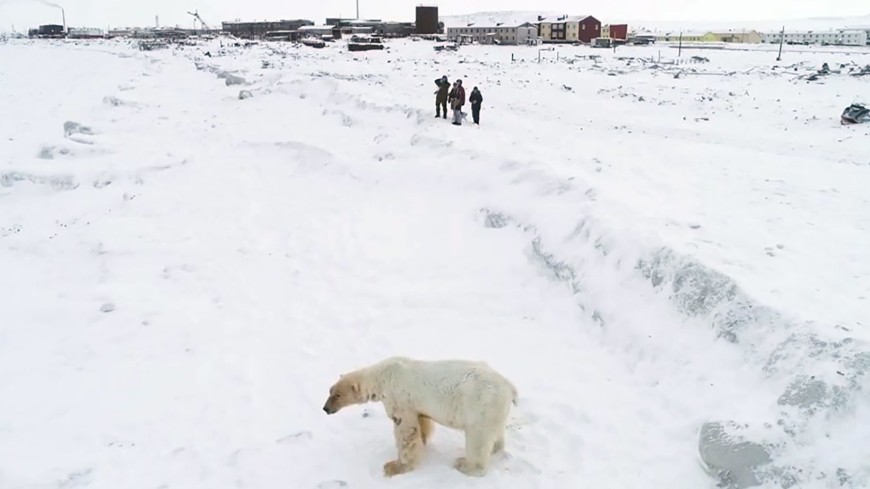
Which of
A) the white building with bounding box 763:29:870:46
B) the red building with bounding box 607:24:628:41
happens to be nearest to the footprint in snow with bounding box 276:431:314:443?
the red building with bounding box 607:24:628:41

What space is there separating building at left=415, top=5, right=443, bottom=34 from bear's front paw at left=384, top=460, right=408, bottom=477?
118 m

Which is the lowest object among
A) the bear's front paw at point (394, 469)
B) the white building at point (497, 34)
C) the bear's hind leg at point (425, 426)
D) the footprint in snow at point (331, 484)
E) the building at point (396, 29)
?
A: the footprint in snow at point (331, 484)

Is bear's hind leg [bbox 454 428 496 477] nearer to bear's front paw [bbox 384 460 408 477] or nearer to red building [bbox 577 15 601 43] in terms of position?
bear's front paw [bbox 384 460 408 477]

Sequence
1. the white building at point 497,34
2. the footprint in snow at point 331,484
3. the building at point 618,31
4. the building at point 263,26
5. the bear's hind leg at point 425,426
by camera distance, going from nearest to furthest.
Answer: the footprint in snow at point 331,484, the bear's hind leg at point 425,426, the white building at point 497,34, the building at point 618,31, the building at point 263,26

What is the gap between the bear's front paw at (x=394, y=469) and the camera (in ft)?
19.0

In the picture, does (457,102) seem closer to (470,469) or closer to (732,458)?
(470,469)

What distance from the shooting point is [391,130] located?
69.5 feet

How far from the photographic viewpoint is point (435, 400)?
5.65m

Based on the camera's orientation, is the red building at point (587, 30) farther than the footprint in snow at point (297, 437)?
Yes

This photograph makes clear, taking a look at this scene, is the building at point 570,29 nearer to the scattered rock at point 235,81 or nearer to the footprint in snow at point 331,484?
the scattered rock at point 235,81

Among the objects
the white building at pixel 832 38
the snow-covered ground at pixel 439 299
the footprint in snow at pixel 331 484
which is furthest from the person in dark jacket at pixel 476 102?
the white building at pixel 832 38

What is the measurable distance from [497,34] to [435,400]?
114m

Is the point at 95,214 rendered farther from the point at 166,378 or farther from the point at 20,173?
the point at 166,378

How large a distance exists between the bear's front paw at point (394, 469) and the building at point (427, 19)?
11824cm
